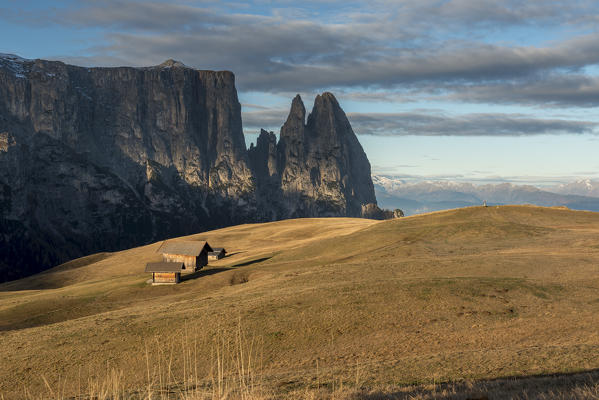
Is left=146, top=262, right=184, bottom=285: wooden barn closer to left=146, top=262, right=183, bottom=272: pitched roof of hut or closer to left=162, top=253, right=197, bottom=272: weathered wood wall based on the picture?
left=146, top=262, right=183, bottom=272: pitched roof of hut

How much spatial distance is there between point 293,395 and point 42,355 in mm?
22399

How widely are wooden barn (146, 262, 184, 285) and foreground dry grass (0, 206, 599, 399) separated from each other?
14.8 ft

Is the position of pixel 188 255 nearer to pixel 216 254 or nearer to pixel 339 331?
pixel 216 254

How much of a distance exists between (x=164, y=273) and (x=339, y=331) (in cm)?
4244

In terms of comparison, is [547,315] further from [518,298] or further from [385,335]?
[385,335]

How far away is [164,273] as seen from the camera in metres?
69.4

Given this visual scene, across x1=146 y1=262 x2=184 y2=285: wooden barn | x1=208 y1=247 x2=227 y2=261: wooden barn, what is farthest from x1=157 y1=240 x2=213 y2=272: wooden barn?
x1=208 y1=247 x2=227 y2=261: wooden barn

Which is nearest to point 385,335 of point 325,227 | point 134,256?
point 134,256

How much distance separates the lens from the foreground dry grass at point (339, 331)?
21.5m

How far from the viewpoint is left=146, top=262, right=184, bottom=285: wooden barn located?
6888 centimetres

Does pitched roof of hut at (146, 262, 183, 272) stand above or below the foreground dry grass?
below

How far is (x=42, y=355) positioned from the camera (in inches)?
1268

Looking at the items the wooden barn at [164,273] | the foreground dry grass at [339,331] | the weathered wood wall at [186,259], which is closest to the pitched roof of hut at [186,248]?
the weathered wood wall at [186,259]

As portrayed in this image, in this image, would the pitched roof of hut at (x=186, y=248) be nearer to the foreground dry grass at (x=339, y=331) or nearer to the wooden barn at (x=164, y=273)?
the wooden barn at (x=164, y=273)
